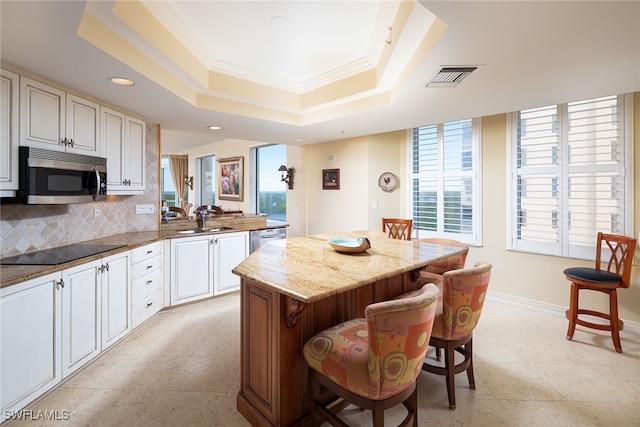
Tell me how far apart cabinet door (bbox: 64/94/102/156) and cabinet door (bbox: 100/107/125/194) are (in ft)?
0.28

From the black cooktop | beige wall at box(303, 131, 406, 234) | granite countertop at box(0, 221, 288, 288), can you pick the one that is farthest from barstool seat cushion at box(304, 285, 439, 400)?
beige wall at box(303, 131, 406, 234)

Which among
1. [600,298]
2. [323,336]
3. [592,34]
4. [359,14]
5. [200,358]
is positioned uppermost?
[359,14]

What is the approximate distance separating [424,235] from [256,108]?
2.98 m

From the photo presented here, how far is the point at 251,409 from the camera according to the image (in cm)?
181

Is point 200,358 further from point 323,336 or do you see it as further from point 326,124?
point 326,124

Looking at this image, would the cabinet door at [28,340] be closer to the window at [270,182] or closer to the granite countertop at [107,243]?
the granite countertop at [107,243]

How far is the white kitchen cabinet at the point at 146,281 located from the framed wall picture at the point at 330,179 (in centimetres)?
290

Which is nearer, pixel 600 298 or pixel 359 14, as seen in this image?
pixel 359 14

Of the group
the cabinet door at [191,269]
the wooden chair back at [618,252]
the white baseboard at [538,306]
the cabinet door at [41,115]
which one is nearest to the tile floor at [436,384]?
the white baseboard at [538,306]

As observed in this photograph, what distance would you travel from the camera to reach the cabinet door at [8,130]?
2008mm

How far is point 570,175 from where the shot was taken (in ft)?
11.0

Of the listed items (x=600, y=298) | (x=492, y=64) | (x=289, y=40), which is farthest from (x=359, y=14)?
(x=600, y=298)

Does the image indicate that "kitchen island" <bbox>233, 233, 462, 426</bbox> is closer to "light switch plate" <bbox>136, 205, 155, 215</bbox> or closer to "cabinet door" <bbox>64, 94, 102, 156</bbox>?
"cabinet door" <bbox>64, 94, 102, 156</bbox>

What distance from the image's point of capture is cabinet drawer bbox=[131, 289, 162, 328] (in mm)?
2994
